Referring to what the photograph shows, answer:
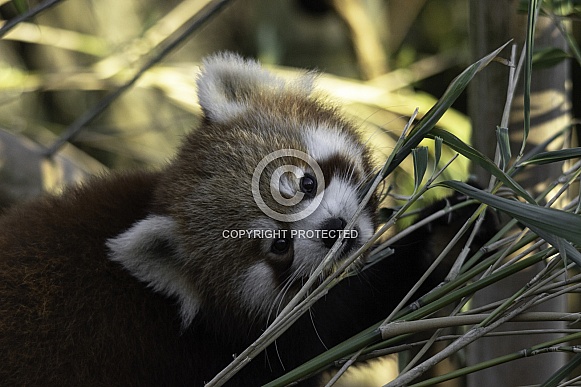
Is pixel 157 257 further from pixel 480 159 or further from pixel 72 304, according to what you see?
pixel 480 159

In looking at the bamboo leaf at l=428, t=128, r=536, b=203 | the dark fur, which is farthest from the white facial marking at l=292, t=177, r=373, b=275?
the bamboo leaf at l=428, t=128, r=536, b=203

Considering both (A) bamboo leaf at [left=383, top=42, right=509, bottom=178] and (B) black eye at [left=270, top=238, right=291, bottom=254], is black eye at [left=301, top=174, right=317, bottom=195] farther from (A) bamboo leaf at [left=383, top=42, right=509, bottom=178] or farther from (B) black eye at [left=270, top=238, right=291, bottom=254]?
(A) bamboo leaf at [left=383, top=42, right=509, bottom=178]

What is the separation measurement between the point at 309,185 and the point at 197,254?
0.41 m

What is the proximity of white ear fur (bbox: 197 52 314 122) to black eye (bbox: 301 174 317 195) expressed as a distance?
1.31 feet

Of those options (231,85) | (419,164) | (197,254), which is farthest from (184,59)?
(419,164)

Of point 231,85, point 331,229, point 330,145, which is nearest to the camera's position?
point 331,229

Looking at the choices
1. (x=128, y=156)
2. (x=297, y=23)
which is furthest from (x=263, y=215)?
(x=297, y=23)

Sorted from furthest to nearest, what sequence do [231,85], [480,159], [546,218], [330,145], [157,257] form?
[231,85], [330,145], [157,257], [480,159], [546,218]

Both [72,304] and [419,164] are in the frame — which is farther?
[72,304]

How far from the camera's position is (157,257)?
2.20 metres

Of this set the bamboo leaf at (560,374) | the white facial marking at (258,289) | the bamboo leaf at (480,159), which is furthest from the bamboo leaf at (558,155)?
the white facial marking at (258,289)

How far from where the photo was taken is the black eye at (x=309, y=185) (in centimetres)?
213

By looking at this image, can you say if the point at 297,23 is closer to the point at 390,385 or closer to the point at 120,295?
the point at 120,295

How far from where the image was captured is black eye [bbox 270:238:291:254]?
212cm
